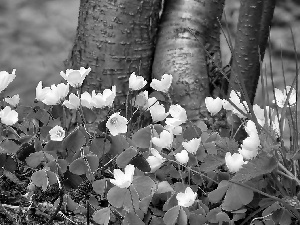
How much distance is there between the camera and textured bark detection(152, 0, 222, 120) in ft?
8.71

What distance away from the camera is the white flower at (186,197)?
1.47 metres

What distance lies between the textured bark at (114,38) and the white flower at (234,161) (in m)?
1.17

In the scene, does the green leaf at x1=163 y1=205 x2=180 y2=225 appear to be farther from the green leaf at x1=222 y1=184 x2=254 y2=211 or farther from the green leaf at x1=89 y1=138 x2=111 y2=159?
the green leaf at x1=89 y1=138 x2=111 y2=159

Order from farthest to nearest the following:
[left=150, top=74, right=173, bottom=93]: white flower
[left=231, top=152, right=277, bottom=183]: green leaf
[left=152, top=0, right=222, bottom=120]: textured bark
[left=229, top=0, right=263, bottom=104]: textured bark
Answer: [left=152, top=0, right=222, bottom=120]: textured bark, [left=229, top=0, right=263, bottom=104]: textured bark, [left=150, top=74, right=173, bottom=93]: white flower, [left=231, top=152, right=277, bottom=183]: green leaf

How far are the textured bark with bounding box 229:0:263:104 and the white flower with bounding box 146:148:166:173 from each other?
2.56ft

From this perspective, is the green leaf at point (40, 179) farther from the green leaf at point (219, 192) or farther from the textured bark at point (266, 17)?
the textured bark at point (266, 17)

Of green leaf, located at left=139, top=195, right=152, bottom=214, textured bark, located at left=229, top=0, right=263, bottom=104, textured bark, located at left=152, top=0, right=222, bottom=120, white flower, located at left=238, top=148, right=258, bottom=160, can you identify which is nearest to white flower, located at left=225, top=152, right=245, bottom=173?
white flower, located at left=238, top=148, right=258, bottom=160

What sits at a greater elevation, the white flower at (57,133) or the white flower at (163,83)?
the white flower at (163,83)

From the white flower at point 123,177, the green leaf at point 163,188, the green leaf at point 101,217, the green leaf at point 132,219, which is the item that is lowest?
the green leaf at point 101,217

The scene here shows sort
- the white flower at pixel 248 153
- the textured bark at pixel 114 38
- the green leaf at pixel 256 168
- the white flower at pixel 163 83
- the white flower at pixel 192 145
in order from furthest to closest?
the textured bark at pixel 114 38
the white flower at pixel 163 83
the white flower at pixel 192 145
the white flower at pixel 248 153
the green leaf at pixel 256 168

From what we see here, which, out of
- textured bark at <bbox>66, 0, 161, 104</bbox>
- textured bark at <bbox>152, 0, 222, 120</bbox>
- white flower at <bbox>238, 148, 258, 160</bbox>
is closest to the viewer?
white flower at <bbox>238, 148, 258, 160</bbox>

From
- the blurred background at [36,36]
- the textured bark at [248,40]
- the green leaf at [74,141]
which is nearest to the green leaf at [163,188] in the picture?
the green leaf at [74,141]

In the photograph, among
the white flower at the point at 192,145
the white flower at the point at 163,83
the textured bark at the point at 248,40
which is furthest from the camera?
the textured bark at the point at 248,40

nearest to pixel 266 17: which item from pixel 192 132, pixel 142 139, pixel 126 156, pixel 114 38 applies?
pixel 114 38
